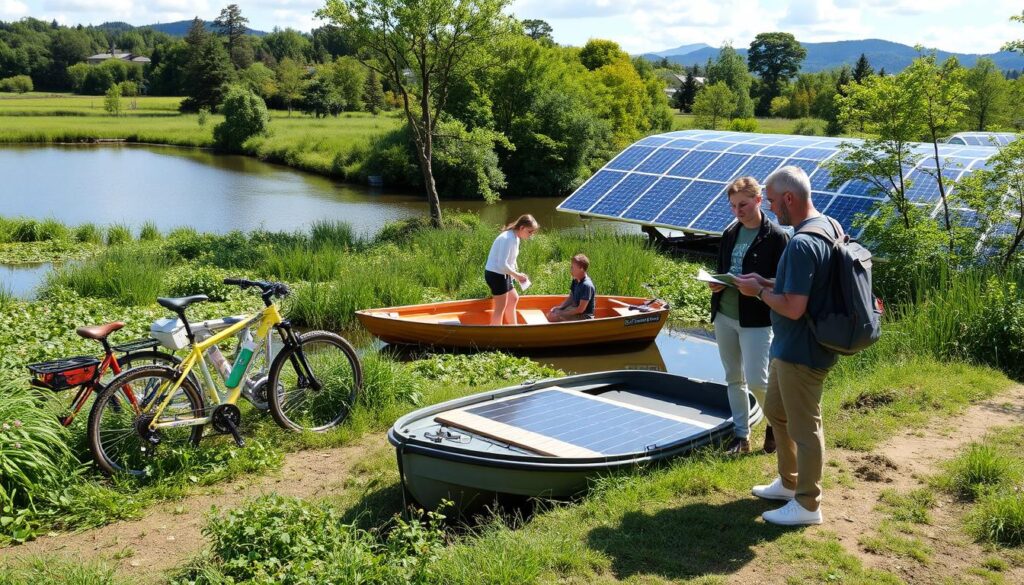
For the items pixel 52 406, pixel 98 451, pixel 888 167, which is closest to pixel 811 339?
pixel 98 451

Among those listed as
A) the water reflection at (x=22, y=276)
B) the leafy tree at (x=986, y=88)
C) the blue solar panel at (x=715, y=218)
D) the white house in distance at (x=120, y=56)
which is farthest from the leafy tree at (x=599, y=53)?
the white house in distance at (x=120, y=56)

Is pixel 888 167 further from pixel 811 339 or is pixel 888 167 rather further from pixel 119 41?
pixel 119 41

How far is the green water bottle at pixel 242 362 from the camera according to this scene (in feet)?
22.4

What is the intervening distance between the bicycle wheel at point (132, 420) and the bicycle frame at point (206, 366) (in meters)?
0.05

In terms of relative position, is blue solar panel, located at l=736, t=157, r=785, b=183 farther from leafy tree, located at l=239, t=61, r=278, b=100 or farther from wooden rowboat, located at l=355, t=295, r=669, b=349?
leafy tree, located at l=239, t=61, r=278, b=100

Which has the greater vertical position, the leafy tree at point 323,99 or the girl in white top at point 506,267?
the leafy tree at point 323,99

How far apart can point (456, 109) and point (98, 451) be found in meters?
33.0

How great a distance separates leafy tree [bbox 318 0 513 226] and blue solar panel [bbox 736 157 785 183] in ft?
20.5

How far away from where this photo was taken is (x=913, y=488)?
569 cm

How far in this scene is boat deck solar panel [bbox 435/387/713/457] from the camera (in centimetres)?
616

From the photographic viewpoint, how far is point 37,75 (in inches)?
4331

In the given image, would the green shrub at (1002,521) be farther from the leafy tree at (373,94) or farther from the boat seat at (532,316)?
the leafy tree at (373,94)

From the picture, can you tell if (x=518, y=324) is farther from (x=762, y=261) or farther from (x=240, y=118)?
(x=240, y=118)

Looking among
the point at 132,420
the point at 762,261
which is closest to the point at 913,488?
the point at 762,261
